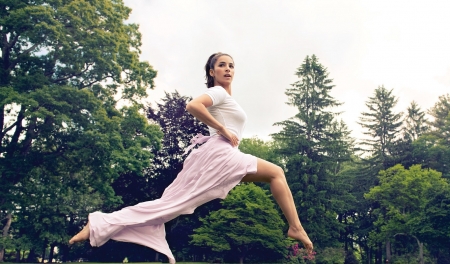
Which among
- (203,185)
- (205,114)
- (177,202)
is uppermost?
(205,114)

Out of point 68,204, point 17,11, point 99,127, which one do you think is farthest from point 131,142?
point 68,204

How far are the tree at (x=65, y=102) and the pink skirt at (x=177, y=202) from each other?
18.7 m

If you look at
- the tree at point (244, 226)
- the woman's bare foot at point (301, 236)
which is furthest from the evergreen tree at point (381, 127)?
the woman's bare foot at point (301, 236)

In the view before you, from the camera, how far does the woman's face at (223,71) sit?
13.7 feet

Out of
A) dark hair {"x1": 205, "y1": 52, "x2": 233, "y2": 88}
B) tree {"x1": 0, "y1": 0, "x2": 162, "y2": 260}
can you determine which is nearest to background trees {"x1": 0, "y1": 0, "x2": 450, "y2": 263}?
tree {"x1": 0, "y1": 0, "x2": 162, "y2": 260}

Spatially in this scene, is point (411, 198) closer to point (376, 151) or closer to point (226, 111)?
point (376, 151)

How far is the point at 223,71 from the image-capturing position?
13.7 feet

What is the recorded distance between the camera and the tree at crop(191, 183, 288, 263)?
30.6 meters

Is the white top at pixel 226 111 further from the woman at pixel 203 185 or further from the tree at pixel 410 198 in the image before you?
the tree at pixel 410 198

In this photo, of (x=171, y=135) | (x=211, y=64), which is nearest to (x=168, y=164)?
(x=171, y=135)

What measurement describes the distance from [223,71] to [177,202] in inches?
47.9

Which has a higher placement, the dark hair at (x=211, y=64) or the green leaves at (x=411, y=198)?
the green leaves at (x=411, y=198)

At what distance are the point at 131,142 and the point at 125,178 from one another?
28.8 ft

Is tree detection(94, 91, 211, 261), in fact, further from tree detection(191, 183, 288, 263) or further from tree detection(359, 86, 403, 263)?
tree detection(359, 86, 403, 263)
